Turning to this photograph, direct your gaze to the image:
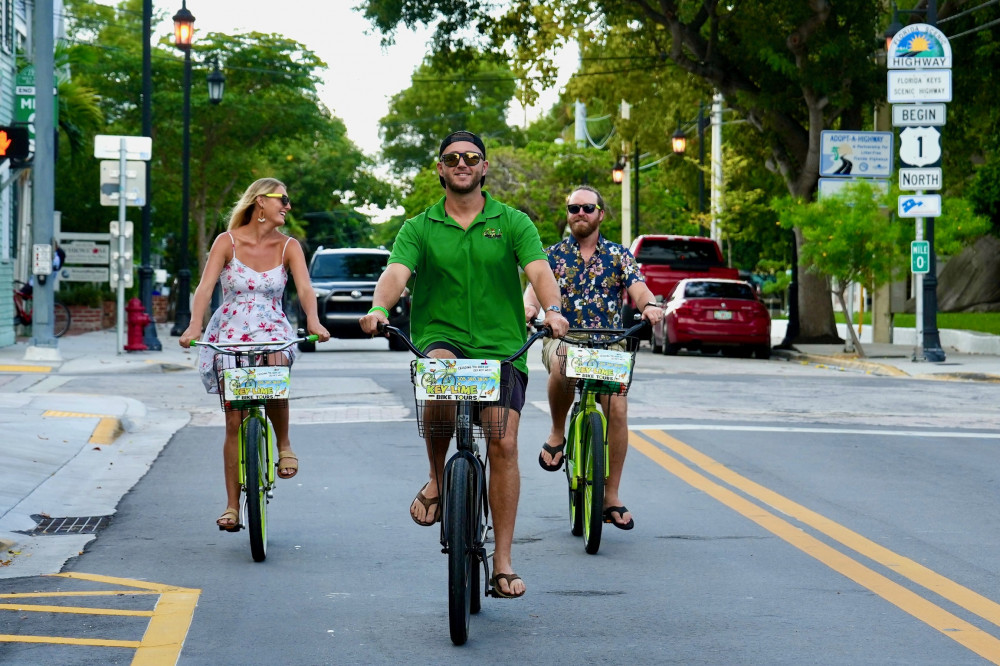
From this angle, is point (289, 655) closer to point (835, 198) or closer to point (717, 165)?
point (835, 198)

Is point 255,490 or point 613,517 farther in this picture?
point 613,517

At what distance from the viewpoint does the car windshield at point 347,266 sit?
95.5 ft

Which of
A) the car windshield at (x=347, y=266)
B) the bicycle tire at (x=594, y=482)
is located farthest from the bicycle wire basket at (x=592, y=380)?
the car windshield at (x=347, y=266)

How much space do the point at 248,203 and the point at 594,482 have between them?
2.24 m

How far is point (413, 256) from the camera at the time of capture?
20.9 feet

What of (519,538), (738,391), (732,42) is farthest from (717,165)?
(519,538)

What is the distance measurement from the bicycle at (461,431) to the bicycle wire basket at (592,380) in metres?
1.45

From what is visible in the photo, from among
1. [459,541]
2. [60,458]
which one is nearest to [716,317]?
[60,458]

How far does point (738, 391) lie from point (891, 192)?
1068cm

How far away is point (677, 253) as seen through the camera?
104 feet

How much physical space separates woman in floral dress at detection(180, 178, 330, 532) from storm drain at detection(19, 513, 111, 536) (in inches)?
42.7

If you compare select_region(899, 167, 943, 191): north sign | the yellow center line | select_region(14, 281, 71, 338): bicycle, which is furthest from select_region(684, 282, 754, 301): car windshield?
the yellow center line

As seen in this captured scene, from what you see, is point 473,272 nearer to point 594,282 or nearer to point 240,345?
point 240,345

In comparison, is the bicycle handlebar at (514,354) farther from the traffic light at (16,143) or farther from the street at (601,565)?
the traffic light at (16,143)
